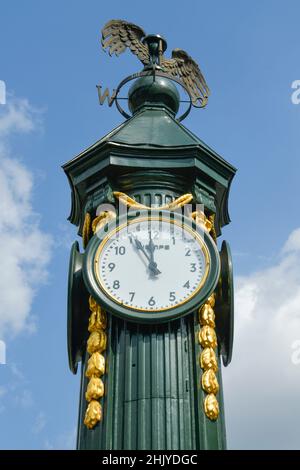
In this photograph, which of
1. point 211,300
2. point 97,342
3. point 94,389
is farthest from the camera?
point 211,300

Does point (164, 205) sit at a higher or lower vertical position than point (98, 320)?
higher

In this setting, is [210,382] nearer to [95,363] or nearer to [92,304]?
[95,363]

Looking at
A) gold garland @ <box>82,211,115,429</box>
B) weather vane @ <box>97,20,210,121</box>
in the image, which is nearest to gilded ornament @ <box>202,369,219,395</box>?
gold garland @ <box>82,211,115,429</box>

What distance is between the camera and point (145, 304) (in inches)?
755

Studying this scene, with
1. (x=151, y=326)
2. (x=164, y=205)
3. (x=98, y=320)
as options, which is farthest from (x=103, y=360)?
(x=164, y=205)

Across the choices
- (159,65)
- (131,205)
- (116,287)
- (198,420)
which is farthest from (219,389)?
(159,65)

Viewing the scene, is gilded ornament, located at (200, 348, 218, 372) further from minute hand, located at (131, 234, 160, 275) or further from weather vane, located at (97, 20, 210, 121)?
weather vane, located at (97, 20, 210, 121)

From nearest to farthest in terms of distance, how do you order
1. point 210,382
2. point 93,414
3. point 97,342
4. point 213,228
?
1. point 93,414
2. point 210,382
3. point 97,342
4. point 213,228

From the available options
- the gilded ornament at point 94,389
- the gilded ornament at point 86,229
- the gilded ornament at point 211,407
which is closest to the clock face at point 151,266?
the gilded ornament at point 86,229

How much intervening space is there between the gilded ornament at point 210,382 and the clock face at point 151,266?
3.80 ft

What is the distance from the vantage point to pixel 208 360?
747 inches

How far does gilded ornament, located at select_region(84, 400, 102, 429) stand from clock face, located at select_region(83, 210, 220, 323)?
1.67 meters

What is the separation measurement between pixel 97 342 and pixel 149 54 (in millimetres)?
8300

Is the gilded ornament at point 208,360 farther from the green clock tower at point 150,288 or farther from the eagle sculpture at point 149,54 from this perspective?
the eagle sculpture at point 149,54
